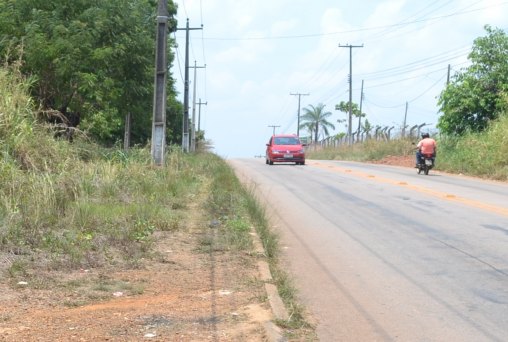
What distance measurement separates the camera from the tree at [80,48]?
17.1 m

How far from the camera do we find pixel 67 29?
17344 millimetres

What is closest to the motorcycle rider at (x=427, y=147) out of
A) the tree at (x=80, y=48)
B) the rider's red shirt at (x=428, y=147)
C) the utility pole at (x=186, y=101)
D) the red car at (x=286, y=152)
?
the rider's red shirt at (x=428, y=147)

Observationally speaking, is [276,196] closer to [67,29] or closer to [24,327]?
[67,29]

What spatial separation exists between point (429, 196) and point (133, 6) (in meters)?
12.4

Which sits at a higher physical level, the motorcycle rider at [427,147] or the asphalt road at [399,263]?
the motorcycle rider at [427,147]

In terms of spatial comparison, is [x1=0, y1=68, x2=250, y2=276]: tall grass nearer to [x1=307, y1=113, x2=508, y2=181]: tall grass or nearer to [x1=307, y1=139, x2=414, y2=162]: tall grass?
[x1=307, y1=113, x2=508, y2=181]: tall grass

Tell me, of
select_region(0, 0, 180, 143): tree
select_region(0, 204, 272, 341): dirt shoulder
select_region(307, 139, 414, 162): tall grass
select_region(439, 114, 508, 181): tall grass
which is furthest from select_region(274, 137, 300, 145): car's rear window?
select_region(0, 204, 272, 341): dirt shoulder

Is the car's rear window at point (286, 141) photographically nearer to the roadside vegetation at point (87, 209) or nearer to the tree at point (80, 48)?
the tree at point (80, 48)

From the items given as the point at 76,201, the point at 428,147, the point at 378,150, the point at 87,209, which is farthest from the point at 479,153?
the point at 87,209

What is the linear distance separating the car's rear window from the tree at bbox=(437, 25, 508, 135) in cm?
796

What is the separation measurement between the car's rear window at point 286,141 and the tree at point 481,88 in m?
7.96

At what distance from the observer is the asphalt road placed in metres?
5.15

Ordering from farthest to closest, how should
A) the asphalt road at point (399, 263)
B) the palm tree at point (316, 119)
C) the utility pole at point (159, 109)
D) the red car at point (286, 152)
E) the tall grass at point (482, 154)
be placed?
the palm tree at point (316, 119) → the red car at point (286, 152) → the tall grass at point (482, 154) → the utility pole at point (159, 109) → the asphalt road at point (399, 263)

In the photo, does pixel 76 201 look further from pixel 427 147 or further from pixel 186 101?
pixel 186 101
